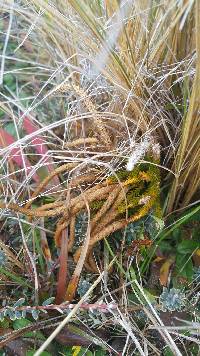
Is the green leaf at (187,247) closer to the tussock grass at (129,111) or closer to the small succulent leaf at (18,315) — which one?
the tussock grass at (129,111)

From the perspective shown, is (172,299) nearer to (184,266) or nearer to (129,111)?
(184,266)

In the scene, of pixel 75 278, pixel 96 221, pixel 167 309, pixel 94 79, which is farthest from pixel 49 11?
pixel 167 309

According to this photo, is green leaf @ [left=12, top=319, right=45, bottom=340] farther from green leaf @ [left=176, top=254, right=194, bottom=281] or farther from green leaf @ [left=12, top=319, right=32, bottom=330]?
green leaf @ [left=176, top=254, right=194, bottom=281]

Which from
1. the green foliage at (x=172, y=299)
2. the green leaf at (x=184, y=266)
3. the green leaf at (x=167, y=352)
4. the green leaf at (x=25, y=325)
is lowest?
the green leaf at (x=167, y=352)

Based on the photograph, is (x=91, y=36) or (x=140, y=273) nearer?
(x=91, y=36)

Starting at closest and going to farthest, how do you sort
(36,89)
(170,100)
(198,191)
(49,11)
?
1. (49,11)
2. (170,100)
3. (198,191)
4. (36,89)

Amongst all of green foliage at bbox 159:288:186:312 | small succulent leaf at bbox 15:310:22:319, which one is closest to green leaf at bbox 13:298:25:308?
small succulent leaf at bbox 15:310:22:319

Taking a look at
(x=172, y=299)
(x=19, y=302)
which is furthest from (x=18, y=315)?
(x=172, y=299)

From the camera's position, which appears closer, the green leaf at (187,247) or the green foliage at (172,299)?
the green foliage at (172,299)

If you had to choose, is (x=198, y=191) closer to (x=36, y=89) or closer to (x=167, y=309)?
(x=167, y=309)

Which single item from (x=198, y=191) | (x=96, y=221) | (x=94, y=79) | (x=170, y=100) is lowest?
(x=198, y=191)

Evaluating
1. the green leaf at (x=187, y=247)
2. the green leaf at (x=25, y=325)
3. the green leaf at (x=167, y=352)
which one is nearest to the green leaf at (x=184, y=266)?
the green leaf at (x=187, y=247)
